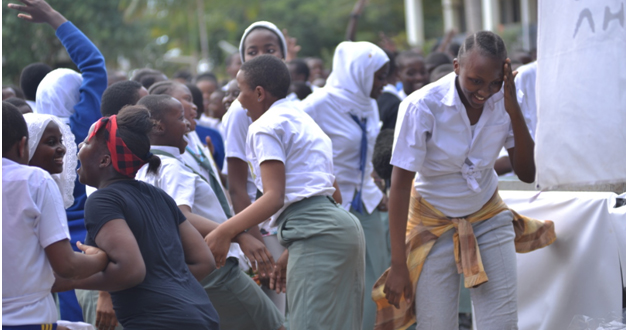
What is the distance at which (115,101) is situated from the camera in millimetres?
4352

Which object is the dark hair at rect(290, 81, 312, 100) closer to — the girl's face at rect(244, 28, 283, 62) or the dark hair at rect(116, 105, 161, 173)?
the girl's face at rect(244, 28, 283, 62)

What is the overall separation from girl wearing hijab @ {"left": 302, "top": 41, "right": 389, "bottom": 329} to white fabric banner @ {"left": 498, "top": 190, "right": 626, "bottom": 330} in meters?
1.15

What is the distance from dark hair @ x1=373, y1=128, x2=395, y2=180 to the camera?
5.27m

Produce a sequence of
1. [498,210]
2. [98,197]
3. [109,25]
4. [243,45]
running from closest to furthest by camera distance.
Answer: [98,197] → [498,210] → [243,45] → [109,25]

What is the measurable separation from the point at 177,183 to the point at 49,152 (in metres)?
0.79

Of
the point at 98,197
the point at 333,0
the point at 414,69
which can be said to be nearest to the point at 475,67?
the point at 98,197

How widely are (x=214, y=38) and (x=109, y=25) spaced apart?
20.8m

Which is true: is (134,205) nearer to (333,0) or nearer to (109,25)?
(109,25)

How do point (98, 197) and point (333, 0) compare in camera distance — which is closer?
point (98, 197)

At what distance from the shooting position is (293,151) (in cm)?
389

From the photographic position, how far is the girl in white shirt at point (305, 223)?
372 centimetres

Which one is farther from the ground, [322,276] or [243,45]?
[243,45]

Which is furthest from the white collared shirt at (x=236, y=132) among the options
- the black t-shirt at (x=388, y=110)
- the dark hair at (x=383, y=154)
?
the black t-shirt at (x=388, y=110)

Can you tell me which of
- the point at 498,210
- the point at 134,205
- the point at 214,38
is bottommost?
the point at 214,38
